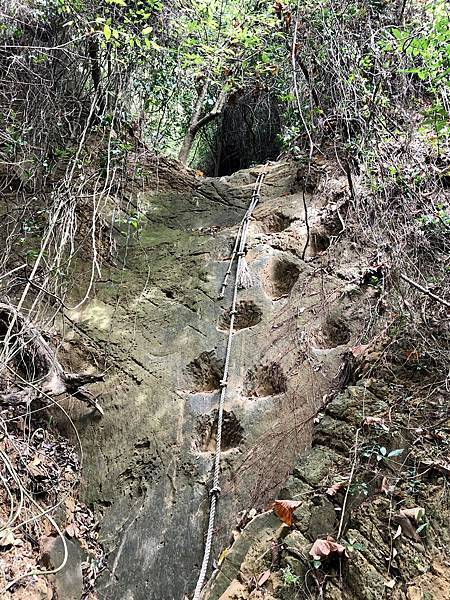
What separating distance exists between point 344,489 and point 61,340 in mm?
2529

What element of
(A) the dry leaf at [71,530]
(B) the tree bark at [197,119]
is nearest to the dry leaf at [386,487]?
(A) the dry leaf at [71,530]

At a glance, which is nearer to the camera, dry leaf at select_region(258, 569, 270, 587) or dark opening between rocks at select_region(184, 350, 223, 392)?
dry leaf at select_region(258, 569, 270, 587)

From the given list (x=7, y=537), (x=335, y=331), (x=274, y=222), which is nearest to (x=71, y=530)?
(x=7, y=537)

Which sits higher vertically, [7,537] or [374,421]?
[374,421]

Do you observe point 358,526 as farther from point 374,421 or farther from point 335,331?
point 335,331

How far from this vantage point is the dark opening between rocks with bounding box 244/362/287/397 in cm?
339

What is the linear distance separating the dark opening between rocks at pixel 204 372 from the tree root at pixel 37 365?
26.4 inches

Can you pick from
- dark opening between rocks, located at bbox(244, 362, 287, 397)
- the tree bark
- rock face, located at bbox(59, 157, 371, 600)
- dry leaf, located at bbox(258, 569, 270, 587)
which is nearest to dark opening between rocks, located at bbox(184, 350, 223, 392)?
rock face, located at bbox(59, 157, 371, 600)

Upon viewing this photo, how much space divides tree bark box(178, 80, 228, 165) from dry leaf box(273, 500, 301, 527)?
5460 mm

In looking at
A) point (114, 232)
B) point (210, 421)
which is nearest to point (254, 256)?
point (114, 232)

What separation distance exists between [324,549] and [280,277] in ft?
8.89

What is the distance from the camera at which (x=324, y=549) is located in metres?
1.79

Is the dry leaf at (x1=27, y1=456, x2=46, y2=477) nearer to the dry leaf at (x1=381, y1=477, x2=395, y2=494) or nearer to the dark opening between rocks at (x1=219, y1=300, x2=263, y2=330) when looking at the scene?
the dark opening between rocks at (x1=219, y1=300, x2=263, y2=330)

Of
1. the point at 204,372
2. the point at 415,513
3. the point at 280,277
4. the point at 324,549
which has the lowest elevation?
the point at 204,372
